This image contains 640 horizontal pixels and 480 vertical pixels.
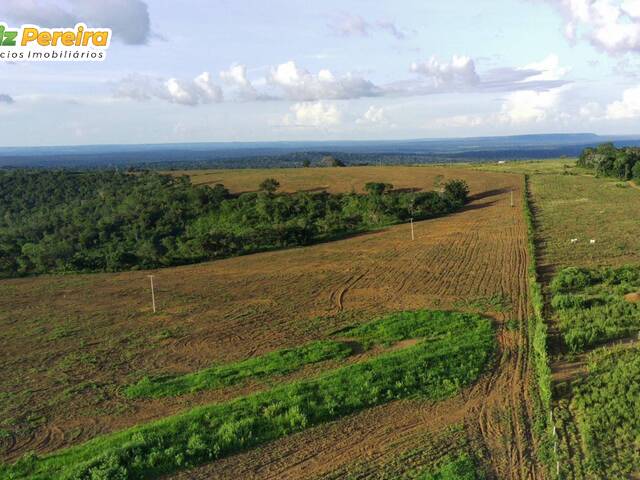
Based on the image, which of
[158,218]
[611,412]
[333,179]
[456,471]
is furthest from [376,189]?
[456,471]

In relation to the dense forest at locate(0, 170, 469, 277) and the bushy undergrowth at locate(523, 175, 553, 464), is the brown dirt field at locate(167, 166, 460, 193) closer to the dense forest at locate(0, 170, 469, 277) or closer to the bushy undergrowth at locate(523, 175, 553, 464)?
the dense forest at locate(0, 170, 469, 277)

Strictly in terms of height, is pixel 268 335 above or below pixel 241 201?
below

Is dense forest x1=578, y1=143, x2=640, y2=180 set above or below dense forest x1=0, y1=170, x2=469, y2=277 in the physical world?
above

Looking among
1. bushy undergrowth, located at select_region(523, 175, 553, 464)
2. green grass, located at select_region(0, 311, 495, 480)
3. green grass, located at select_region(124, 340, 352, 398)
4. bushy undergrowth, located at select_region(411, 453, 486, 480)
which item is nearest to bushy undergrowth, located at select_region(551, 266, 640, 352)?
bushy undergrowth, located at select_region(523, 175, 553, 464)

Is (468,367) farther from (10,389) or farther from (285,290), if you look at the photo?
(10,389)

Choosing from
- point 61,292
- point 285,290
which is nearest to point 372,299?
point 285,290
